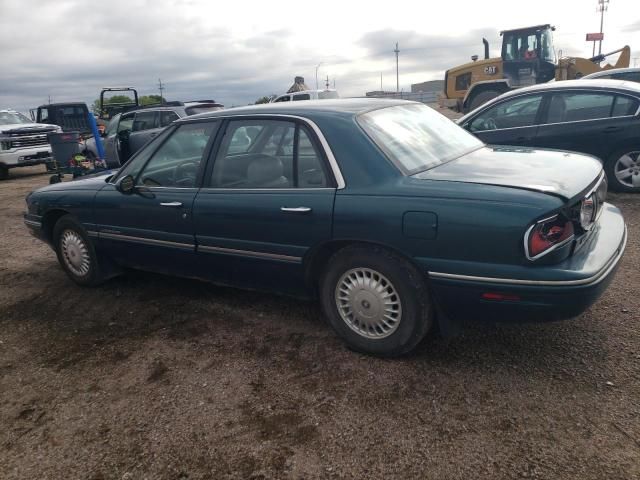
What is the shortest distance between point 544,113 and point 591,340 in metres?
4.58

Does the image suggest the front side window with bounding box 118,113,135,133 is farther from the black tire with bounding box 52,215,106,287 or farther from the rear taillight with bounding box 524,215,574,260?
the rear taillight with bounding box 524,215,574,260

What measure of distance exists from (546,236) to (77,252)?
3959 mm

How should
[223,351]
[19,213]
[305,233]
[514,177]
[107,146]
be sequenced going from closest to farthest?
[514,177] → [305,233] → [223,351] → [19,213] → [107,146]

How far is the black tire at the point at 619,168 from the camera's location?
21.4ft

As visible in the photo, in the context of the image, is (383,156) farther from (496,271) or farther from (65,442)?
(65,442)

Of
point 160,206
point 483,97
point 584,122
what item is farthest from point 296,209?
point 483,97

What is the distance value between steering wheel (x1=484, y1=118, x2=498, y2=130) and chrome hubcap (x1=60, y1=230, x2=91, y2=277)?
5511 mm

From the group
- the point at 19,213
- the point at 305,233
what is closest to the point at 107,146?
the point at 19,213

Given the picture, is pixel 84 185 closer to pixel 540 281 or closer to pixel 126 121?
pixel 540 281

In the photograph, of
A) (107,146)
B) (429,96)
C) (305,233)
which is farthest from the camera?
(429,96)

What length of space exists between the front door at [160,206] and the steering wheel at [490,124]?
15.8 feet

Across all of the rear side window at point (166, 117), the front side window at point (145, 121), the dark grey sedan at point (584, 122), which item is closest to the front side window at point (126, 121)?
the front side window at point (145, 121)

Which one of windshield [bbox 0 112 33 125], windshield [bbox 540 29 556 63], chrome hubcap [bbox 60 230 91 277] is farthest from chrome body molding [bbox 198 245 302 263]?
windshield [bbox 540 29 556 63]

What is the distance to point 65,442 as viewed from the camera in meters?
2.61
